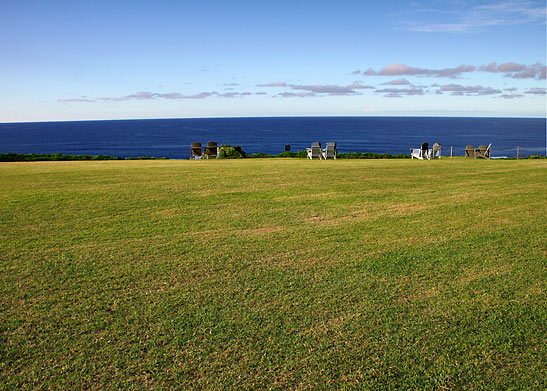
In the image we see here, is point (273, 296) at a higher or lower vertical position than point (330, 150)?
lower

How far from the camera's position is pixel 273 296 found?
435 centimetres

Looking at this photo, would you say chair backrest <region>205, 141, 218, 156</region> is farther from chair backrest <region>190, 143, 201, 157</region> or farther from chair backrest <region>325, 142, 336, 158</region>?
chair backrest <region>325, 142, 336, 158</region>

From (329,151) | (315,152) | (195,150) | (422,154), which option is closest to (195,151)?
(195,150)

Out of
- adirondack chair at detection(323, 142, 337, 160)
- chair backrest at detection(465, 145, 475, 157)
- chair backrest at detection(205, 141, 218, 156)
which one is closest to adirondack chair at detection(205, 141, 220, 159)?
chair backrest at detection(205, 141, 218, 156)

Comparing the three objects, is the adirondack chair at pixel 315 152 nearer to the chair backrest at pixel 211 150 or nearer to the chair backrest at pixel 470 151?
the chair backrest at pixel 211 150

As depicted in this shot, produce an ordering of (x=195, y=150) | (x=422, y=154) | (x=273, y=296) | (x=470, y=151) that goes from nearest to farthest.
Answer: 1. (x=273, y=296)
2. (x=195, y=150)
3. (x=422, y=154)
4. (x=470, y=151)

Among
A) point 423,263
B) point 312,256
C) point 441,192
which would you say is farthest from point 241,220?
point 441,192

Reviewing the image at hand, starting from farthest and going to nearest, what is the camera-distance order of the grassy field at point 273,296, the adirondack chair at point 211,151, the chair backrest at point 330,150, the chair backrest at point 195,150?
the chair backrest at point 195,150 < the adirondack chair at point 211,151 < the chair backrest at point 330,150 < the grassy field at point 273,296

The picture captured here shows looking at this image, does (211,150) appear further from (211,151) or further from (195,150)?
(195,150)

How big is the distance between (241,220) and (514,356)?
5.02m

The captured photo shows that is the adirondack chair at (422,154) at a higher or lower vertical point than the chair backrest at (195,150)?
lower

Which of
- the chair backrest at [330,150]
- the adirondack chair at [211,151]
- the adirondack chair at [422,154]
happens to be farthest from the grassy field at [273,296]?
the adirondack chair at [422,154]

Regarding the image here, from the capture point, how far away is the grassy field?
3146 mm

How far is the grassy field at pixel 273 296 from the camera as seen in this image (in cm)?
315
